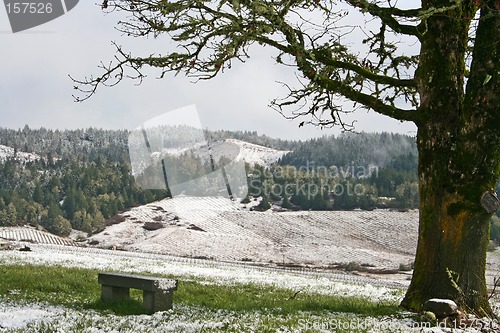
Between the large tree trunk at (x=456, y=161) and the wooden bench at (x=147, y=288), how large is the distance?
527cm

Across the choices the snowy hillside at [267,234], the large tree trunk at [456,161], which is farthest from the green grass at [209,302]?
the snowy hillside at [267,234]

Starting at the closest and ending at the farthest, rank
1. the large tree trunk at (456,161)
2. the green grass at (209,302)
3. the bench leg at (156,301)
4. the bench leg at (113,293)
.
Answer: the green grass at (209,302) → the bench leg at (156,301) → the large tree trunk at (456,161) → the bench leg at (113,293)

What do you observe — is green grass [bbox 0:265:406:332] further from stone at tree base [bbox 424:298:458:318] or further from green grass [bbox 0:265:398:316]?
stone at tree base [bbox 424:298:458:318]

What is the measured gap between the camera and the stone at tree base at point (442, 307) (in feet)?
36.1

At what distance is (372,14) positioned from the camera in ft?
43.2

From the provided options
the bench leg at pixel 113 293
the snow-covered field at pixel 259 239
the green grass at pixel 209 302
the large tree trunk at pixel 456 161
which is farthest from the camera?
the snow-covered field at pixel 259 239

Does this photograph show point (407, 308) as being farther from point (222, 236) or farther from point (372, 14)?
point (222, 236)

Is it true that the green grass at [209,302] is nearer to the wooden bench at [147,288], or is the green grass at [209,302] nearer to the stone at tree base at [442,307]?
the wooden bench at [147,288]

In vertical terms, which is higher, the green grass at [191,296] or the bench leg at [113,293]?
the bench leg at [113,293]

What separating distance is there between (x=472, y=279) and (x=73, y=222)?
17525 cm

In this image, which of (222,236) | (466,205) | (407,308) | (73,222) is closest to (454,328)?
(407,308)

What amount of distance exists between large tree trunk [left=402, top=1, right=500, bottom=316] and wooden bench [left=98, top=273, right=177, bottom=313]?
5.27m

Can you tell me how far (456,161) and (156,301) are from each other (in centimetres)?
693

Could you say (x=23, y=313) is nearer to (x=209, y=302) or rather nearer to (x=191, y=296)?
(x=209, y=302)
